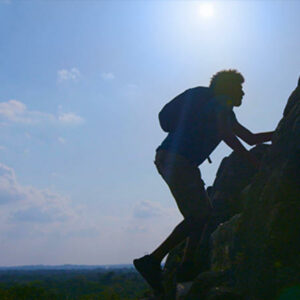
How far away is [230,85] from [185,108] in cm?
83

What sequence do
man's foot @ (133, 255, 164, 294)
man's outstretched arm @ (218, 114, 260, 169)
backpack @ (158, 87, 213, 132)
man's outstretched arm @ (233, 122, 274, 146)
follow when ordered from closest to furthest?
man's foot @ (133, 255, 164, 294), man's outstretched arm @ (218, 114, 260, 169), backpack @ (158, 87, 213, 132), man's outstretched arm @ (233, 122, 274, 146)

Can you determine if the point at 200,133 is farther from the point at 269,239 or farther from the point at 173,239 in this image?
the point at 269,239

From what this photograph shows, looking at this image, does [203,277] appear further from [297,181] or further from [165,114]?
[165,114]

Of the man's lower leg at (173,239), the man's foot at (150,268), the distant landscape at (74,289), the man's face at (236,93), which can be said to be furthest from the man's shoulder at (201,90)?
the distant landscape at (74,289)

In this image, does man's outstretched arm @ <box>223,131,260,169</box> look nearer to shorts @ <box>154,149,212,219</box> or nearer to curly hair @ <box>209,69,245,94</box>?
shorts @ <box>154,149,212,219</box>

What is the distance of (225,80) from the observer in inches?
219

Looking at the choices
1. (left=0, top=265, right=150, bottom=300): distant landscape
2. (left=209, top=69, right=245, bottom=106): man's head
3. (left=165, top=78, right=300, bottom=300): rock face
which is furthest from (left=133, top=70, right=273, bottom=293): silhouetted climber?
(left=0, top=265, right=150, bottom=300): distant landscape

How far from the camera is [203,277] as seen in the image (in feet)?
15.9

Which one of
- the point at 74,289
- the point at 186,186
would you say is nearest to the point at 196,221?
the point at 186,186

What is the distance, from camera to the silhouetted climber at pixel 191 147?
5.02 m

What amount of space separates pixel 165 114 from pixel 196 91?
0.59 meters

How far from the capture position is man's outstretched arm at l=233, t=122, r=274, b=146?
5.67 meters

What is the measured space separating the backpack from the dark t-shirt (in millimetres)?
29

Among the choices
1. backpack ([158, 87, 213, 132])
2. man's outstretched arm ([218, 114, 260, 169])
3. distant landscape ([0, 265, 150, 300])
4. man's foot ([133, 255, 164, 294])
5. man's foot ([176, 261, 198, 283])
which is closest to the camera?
man's foot ([133, 255, 164, 294])
